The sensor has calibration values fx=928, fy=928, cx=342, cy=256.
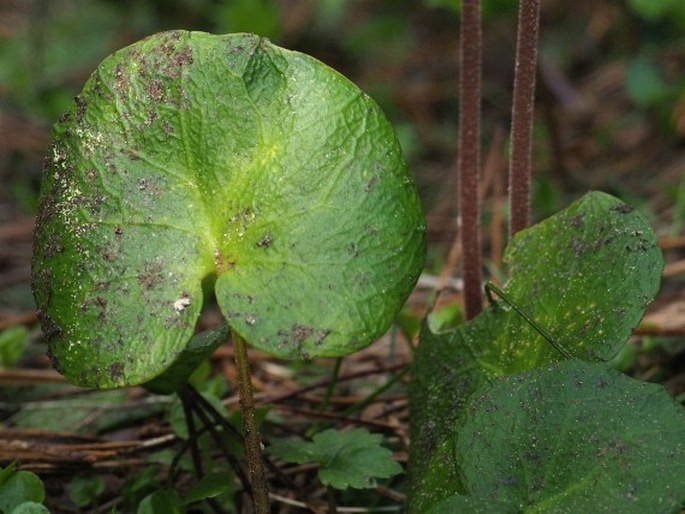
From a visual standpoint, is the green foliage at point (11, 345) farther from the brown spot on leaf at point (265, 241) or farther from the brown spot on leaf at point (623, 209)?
the brown spot on leaf at point (623, 209)

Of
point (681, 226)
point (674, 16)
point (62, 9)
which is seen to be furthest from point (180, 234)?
point (62, 9)

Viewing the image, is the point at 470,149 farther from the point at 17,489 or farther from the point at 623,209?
the point at 17,489

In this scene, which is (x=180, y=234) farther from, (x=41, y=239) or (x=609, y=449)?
(x=609, y=449)

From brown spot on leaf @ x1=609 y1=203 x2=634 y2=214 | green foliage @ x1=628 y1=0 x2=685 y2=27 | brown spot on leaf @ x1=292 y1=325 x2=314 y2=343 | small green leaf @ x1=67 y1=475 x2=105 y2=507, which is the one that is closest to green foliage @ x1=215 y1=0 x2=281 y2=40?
green foliage @ x1=628 y1=0 x2=685 y2=27

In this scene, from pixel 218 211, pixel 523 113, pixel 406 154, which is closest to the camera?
pixel 218 211

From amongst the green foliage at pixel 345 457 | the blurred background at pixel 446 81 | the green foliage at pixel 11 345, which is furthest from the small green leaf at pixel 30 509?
the blurred background at pixel 446 81

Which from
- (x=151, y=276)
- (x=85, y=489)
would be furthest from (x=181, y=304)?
(x=85, y=489)
